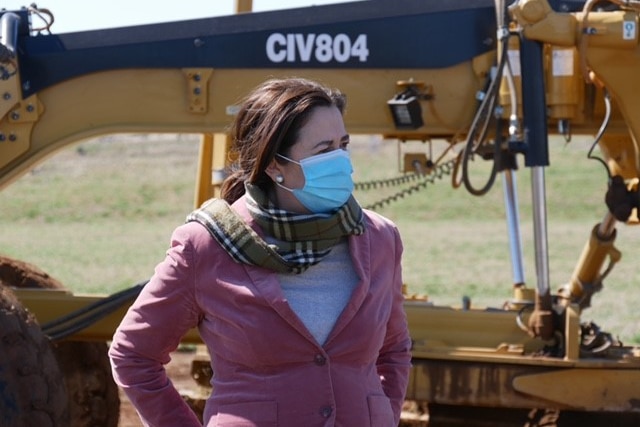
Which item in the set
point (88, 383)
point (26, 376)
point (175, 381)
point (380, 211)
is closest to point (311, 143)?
point (26, 376)

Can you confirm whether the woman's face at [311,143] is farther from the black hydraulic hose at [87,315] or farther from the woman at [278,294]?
the black hydraulic hose at [87,315]

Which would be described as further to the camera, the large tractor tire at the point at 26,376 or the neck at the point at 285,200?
the large tractor tire at the point at 26,376

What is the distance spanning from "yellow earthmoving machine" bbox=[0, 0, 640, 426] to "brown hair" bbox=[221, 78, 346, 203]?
10.2 feet

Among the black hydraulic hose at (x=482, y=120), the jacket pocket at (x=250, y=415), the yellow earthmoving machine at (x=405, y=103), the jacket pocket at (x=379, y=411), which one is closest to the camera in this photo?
the jacket pocket at (x=250, y=415)

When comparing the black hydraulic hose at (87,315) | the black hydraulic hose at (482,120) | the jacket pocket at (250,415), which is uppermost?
the jacket pocket at (250,415)

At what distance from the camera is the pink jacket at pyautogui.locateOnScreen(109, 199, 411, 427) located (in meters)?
3.40

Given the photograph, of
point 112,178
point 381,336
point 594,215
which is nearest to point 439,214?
point 594,215

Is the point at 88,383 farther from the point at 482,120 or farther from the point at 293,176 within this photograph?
the point at 293,176

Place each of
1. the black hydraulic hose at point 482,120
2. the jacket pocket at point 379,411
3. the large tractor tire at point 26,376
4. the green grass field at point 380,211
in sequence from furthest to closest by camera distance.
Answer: the green grass field at point 380,211 → the black hydraulic hose at point 482,120 → the large tractor tire at point 26,376 → the jacket pocket at point 379,411

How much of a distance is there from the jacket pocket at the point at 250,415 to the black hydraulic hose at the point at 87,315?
10.5 feet

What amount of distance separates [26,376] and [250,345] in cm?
209

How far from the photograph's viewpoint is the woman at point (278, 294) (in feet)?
11.2

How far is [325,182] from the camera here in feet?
11.4

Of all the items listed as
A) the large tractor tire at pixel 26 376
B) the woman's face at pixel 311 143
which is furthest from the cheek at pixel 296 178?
the large tractor tire at pixel 26 376
